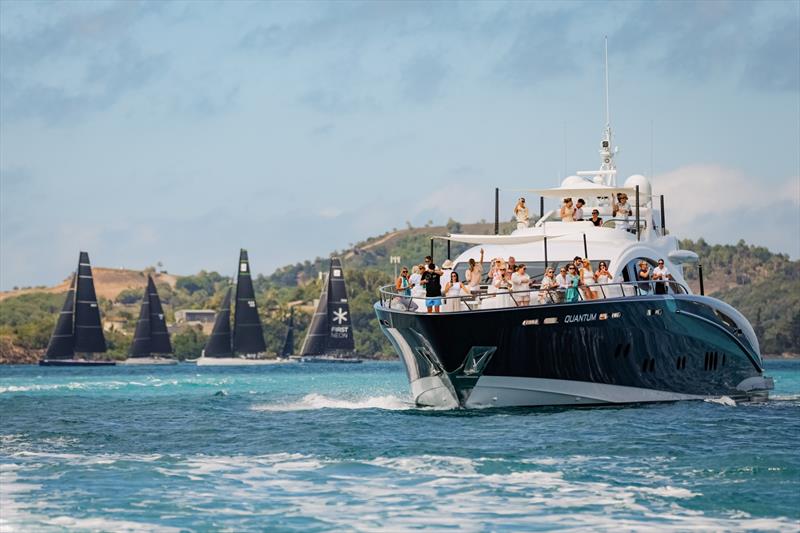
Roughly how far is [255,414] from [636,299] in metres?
11.1

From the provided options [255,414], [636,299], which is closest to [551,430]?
[636,299]

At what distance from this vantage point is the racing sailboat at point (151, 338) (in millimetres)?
151750

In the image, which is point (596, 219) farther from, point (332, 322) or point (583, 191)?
point (332, 322)

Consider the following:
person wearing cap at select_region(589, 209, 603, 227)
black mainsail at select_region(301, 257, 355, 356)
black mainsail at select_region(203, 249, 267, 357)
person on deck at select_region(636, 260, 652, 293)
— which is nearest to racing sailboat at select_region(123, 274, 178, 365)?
black mainsail at select_region(203, 249, 267, 357)

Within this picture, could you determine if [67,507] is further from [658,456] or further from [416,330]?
[416,330]

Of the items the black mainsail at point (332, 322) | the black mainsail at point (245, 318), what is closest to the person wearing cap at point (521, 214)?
the black mainsail at point (245, 318)

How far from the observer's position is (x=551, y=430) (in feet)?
90.8

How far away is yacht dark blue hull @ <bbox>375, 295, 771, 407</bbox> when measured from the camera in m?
31.2

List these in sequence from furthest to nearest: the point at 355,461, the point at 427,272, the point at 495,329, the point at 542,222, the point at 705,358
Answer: the point at 542,222, the point at 705,358, the point at 427,272, the point at 495,329, the point at 355,461

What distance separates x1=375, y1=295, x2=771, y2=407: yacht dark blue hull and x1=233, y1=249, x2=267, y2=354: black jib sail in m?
103

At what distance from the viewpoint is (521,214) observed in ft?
124

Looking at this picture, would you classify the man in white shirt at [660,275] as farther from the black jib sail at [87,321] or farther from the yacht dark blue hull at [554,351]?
the black jib sail at [87,321]

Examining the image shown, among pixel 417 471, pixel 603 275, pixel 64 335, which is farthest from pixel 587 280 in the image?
pixel 64 335

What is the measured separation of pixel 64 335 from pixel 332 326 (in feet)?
88.0
